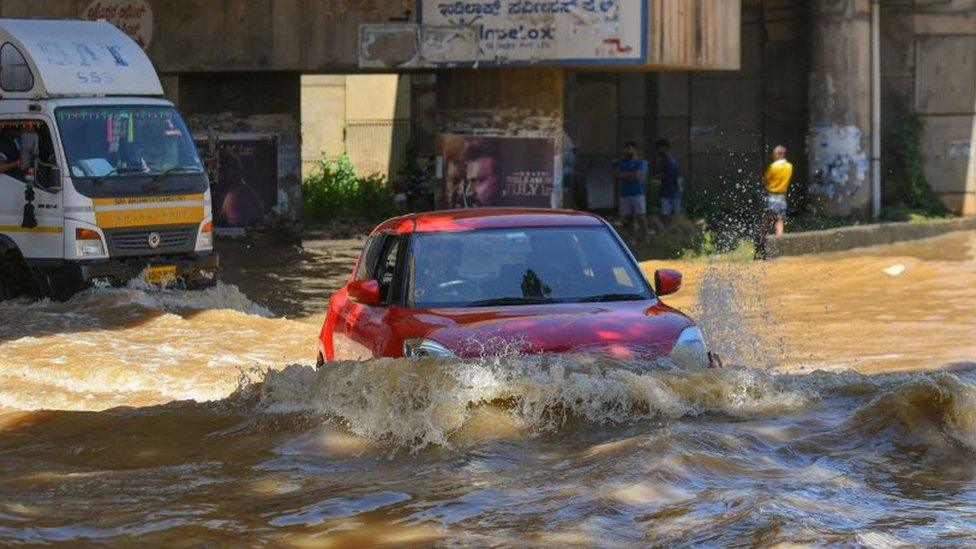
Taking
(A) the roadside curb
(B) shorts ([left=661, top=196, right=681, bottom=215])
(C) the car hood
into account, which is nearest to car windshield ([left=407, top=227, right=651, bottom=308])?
(C) the car hood

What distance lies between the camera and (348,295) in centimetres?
1005

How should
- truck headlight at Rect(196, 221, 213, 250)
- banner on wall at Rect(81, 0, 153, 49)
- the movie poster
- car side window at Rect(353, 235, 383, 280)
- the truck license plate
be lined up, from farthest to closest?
the movie poster, banner on wall at Rect(81, 0, 153, 49), truck headlight at Rect(196, 221, 213, 250), the truck license plate, car side window at Rect(353, 235, 383, 280)

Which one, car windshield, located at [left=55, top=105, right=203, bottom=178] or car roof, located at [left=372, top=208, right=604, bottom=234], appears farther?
car windshield, located at [left=55, top=105, right=203, bottom=178]

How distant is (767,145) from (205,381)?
20658 mm

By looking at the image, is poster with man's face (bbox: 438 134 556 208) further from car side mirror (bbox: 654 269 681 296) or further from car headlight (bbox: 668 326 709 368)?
car headlight (bbox: 668 326 709 368)

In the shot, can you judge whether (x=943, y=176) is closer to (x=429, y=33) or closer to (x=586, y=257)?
(x=429, y=33)

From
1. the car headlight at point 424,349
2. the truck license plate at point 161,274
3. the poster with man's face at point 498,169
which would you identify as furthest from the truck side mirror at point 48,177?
the poster with man's face at point 498,169

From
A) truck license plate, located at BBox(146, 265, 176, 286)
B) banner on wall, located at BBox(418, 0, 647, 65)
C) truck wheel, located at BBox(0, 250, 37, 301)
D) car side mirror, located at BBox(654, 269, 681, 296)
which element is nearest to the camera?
car side mirror, located at BBox(654, 269, 681, 296)

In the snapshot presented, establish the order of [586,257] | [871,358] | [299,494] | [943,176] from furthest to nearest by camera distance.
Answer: [943,176] → [871,358] → [586,257] → [299,494]

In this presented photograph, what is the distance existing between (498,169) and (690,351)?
54.8 ft

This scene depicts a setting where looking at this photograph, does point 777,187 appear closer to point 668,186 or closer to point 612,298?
point 668,186

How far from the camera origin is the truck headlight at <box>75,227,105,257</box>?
16.6 metres

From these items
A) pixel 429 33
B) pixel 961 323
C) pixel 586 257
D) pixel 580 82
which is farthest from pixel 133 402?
pixel 580 82

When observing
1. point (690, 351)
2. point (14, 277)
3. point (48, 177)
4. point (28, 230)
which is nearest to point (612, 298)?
point (690, 351)
